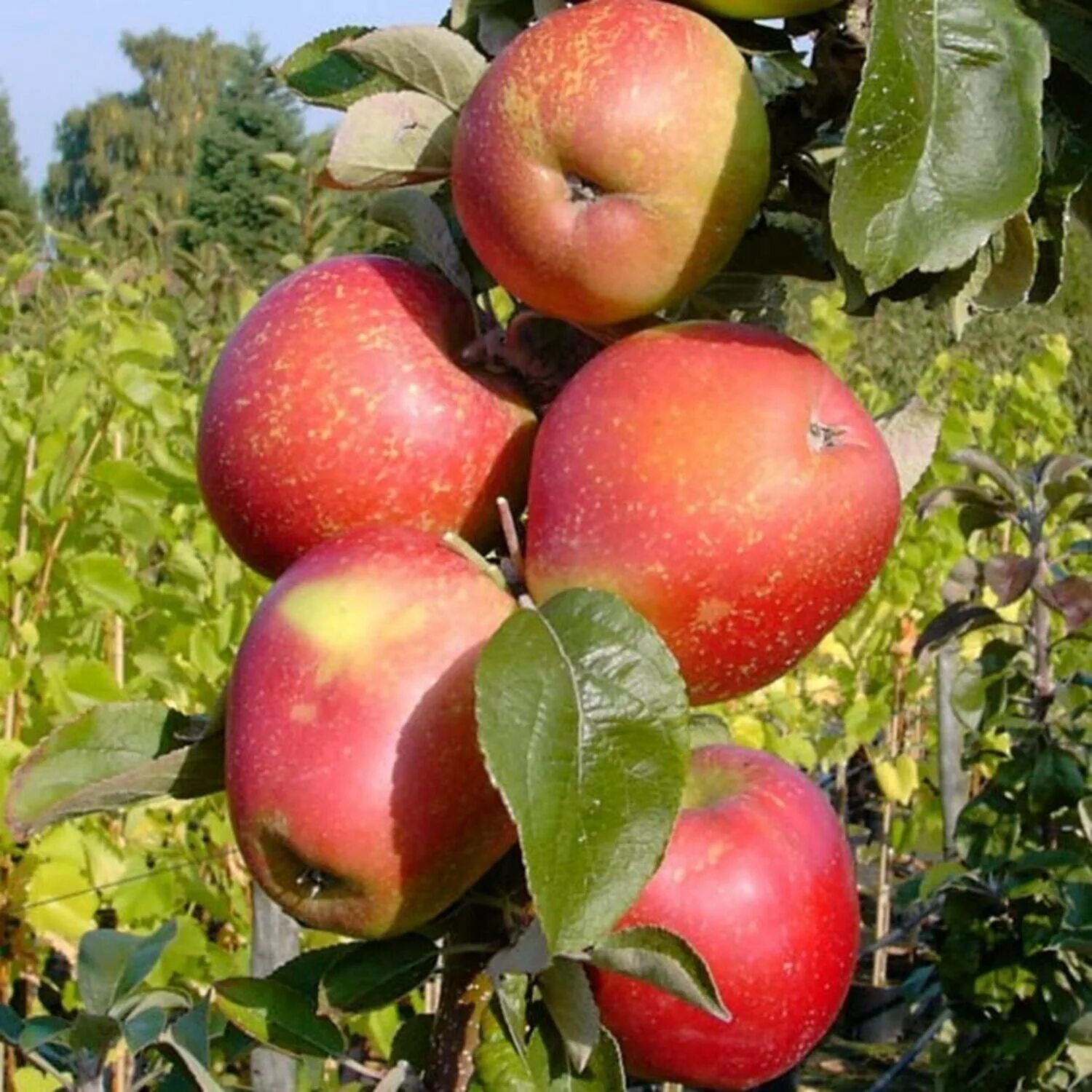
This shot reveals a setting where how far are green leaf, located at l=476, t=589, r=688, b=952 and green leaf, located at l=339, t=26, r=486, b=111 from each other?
26cm

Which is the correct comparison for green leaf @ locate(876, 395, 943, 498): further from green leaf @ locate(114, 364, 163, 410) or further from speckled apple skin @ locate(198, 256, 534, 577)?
green leaf @ locate(114, 364, 163, 410)

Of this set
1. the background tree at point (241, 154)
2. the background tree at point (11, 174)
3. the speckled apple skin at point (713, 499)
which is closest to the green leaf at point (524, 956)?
the speckled apple skin at point (713, 499)

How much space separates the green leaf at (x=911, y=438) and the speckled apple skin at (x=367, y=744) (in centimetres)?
23

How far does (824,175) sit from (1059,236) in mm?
105

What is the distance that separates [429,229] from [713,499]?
216 millimetres

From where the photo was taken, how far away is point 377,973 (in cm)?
77

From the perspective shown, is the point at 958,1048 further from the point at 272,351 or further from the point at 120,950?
the point at 272,351

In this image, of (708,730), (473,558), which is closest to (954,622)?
(708,730)

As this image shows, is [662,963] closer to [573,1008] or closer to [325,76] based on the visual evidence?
[573,1008]

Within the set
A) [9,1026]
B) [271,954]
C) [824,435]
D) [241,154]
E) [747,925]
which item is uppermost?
[824,435]

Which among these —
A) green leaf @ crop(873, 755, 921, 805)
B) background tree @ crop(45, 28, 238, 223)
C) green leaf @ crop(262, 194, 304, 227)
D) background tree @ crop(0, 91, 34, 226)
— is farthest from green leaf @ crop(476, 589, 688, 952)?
background tree @ crop(45, 28, 238, 223)

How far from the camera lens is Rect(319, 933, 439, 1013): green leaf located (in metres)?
0.77

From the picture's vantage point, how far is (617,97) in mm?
660

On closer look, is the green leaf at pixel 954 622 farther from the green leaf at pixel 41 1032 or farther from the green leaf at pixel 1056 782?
the green leaf at pixel 41 1032
